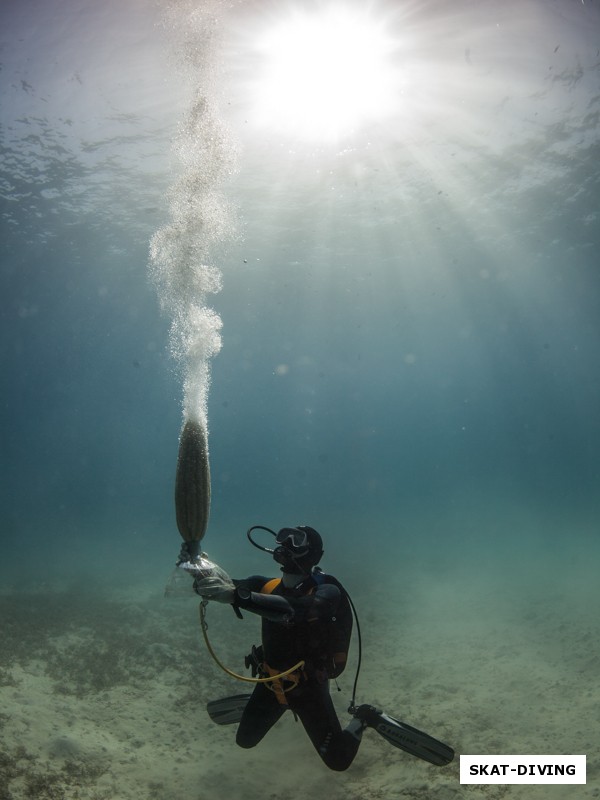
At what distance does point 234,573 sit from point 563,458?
154425 mm

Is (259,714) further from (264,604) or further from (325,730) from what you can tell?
(264,604)

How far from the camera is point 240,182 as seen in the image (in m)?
20.2

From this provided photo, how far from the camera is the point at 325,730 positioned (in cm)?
476

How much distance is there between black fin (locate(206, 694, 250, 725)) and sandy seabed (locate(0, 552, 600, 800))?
1.32 metres

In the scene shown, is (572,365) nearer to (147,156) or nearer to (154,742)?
(147,156)

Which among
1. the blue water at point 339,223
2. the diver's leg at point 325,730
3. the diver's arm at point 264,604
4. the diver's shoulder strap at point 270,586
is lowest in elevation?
the diver's leg at point 325,730

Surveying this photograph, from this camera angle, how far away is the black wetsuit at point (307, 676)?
176 inches

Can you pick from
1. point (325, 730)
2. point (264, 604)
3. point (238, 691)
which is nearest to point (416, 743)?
point (325, 730)

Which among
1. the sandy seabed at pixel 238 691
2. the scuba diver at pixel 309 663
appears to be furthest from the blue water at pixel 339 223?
the scuba diver at pixel 309 663

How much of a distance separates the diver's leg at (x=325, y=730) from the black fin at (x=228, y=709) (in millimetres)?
1066

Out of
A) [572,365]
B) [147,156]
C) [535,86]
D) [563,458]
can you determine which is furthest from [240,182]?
[563,458]

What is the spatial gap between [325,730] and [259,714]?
725 mm

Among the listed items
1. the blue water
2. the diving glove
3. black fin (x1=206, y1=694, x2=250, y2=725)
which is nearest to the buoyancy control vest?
the diving glove

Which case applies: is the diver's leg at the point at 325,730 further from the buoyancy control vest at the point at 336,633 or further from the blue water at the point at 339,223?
the blue water at the point at 339,223
